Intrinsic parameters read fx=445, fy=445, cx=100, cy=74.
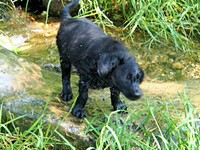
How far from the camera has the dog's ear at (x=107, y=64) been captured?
3111 millimetres

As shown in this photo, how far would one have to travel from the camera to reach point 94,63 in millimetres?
3305

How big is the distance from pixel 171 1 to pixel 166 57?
2.36 feet

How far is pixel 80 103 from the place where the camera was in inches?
136

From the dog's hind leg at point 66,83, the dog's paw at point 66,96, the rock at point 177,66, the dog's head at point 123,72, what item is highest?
the dog's head at point 123,72

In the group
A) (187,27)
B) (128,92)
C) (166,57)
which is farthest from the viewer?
(187,27)

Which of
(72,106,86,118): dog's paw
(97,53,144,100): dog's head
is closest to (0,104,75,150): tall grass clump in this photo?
(72,106,86,118): dog's paw

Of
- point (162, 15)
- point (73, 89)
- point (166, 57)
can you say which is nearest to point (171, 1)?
point (162, 15)

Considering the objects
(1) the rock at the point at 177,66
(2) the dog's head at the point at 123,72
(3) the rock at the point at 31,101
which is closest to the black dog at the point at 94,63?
(2) the dog's head at the point at 123,72

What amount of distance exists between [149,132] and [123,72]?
0.54 meters

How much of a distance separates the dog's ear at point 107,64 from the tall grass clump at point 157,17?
7.18 ft

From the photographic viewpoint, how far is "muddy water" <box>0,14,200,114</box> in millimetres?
4271

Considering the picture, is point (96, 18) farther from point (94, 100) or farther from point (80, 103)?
point (80, 103)

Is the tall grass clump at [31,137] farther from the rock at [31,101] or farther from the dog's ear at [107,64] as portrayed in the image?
the dog's ear at [107,64]

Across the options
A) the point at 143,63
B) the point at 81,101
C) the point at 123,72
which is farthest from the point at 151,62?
the point at 123,72
